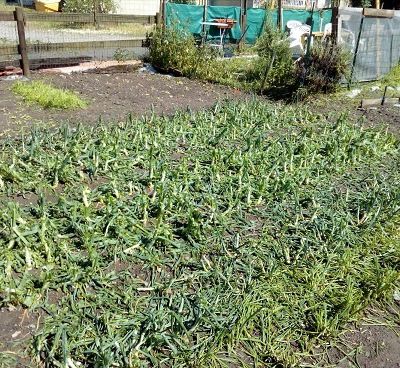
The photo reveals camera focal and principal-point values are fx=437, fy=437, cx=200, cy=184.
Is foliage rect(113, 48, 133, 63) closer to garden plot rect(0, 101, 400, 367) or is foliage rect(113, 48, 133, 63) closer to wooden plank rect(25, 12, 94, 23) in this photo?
wooden plank rect(25, 12, 94, 23)

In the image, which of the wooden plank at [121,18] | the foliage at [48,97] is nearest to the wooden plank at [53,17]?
the wooden plank at [121,18]

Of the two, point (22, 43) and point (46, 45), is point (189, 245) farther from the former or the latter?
point (46, 45)

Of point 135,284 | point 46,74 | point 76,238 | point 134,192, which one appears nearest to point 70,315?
point 135,284

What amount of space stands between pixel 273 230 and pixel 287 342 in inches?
44.4

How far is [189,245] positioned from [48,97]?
4.40 m

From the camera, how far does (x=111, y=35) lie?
16922mm

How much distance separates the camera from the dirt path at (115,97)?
19.6 ft

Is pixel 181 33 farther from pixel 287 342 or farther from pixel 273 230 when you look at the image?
pixel 287 342

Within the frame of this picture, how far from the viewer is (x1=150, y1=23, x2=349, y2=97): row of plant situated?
793cm

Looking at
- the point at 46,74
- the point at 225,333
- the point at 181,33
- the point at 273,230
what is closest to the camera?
the point at 225,333

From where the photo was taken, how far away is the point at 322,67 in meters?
7.94

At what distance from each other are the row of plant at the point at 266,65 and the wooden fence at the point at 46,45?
76cm

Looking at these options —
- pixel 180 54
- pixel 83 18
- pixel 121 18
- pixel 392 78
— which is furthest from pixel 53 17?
pixel 392 78

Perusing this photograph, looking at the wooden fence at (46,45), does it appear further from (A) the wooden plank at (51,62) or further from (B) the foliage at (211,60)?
(B) the foliage at (211,60)
